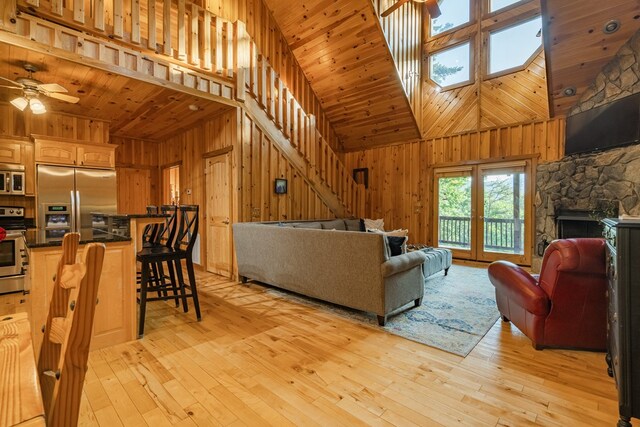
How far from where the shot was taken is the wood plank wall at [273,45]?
216 inches

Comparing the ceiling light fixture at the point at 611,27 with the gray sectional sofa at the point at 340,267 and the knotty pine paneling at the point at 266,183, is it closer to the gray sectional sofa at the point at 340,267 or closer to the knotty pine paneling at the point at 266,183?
the gray sectional sofa at the point at 340,267

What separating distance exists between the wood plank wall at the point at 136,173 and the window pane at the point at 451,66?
6.51 metres

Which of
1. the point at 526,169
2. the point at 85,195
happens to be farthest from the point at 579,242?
the point at 85,195

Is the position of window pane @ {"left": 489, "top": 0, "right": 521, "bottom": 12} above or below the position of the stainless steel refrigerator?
above

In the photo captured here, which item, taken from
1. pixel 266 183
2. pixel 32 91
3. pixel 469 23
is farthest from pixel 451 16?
pixel 32 91

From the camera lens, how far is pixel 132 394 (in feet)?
6.30

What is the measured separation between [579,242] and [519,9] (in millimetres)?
5394

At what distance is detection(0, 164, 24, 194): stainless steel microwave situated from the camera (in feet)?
13.8

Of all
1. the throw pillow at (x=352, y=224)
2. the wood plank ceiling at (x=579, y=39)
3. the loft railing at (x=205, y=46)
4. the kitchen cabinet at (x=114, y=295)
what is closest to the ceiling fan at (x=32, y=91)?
the loft railing at (x=205, y=46)

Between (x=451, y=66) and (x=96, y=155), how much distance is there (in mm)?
7075

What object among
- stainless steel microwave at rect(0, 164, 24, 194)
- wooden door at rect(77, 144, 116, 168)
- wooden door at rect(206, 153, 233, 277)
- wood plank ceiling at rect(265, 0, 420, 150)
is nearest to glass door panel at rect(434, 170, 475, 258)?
wood plank ceiling at rect(265, 0, 420, 150)

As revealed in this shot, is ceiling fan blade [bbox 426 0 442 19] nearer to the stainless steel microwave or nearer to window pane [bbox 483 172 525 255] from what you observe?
window pane [bbox 483 172 525 255]

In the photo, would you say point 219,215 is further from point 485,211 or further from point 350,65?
point 485,211

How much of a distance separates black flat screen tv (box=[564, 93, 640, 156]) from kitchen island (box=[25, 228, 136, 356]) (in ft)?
20.5
